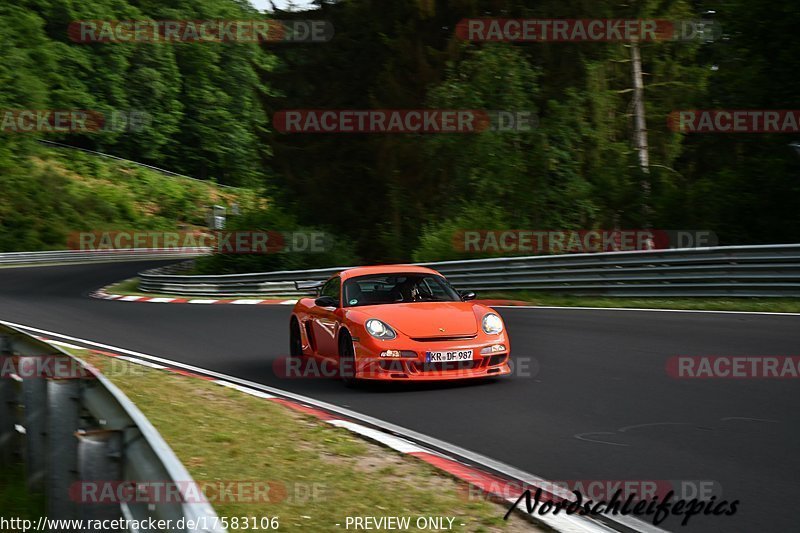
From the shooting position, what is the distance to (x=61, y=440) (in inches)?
197

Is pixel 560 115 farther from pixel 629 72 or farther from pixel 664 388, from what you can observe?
pixel 664 388

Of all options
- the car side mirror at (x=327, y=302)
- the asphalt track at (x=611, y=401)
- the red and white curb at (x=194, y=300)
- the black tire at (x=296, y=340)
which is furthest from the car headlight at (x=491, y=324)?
the red and white curb at (x=194, y=300)

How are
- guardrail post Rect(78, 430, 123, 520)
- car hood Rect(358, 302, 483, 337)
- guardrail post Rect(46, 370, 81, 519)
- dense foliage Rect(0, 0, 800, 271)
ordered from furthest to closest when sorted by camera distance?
dense foliage Rect(0, 0, 800, 271) → car hood Rect(358, 302, 483, 337) → guardrail post Rect(46, 370, 81, 519) → guardrail post Rect(78, 430, 123, 520)

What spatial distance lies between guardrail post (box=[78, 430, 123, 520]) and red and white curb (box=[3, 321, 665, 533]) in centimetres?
217

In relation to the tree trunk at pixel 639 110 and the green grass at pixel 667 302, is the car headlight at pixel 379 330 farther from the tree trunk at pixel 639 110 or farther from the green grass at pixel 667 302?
the tree trunk at pixel 639 110

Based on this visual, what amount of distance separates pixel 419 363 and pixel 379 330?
513mm

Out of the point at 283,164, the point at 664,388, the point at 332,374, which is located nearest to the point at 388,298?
the point at 332,374

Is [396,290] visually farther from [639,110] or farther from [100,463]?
[639,110]

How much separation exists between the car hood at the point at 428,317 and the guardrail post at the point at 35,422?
4394 millimetres

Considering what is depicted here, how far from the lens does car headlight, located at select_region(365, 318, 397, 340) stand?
9.84 meters

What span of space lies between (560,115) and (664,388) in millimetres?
21098

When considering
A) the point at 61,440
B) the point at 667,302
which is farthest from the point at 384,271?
the point at 667,302

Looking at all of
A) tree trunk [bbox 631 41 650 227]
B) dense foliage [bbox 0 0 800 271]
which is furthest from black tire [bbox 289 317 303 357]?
tree trunk [bbox 631 41 650 227]

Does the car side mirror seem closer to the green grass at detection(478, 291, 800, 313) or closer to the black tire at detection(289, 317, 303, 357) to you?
the black tire at detection(289, 317, 303, 357)
